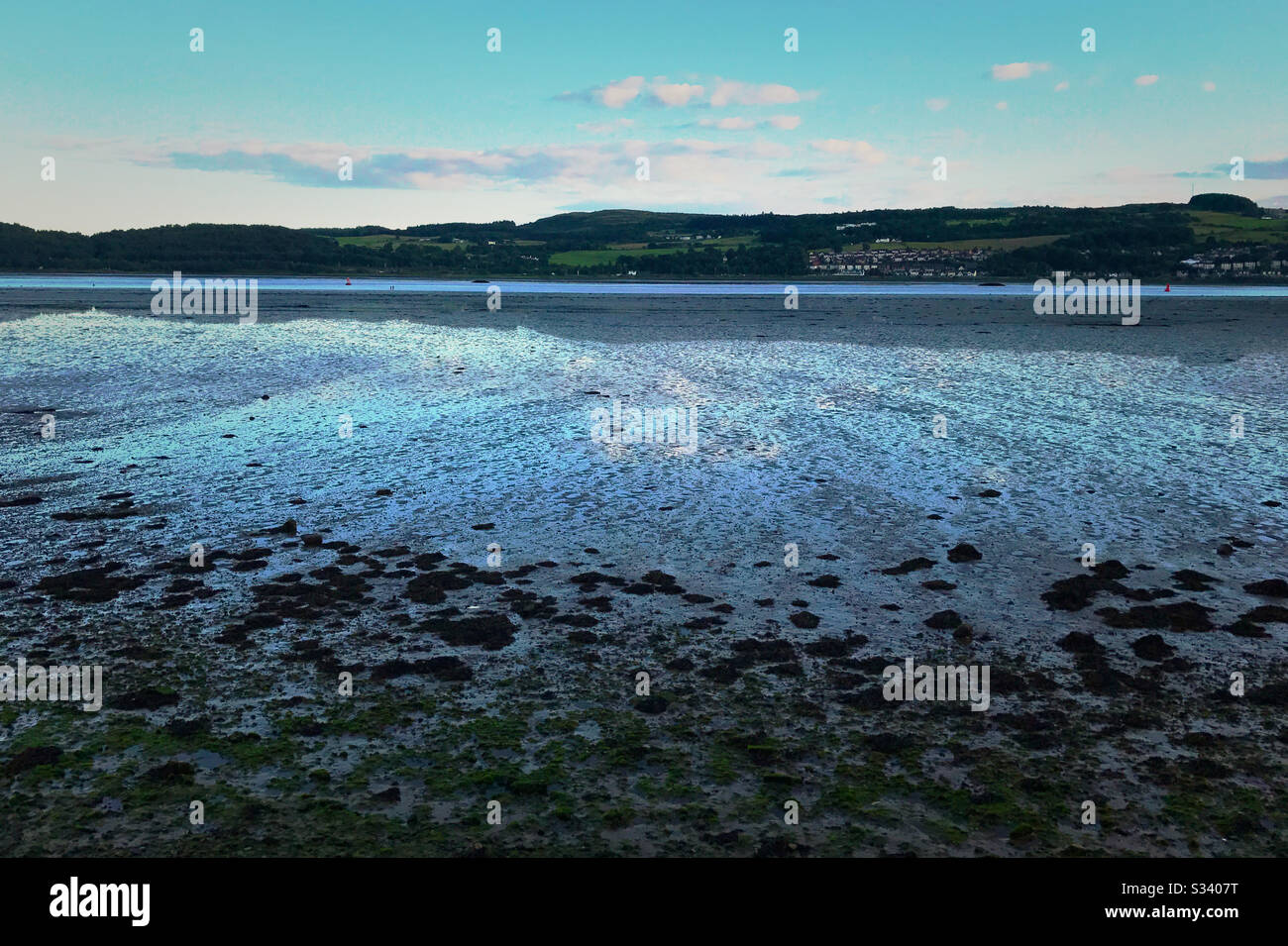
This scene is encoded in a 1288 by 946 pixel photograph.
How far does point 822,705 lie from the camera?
7.70 metres

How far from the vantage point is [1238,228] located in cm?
13900

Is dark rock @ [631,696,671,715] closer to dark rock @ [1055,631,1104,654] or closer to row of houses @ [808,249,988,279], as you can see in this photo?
dark rock @ [1055,631,1104,654]

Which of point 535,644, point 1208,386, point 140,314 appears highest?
point 140,314

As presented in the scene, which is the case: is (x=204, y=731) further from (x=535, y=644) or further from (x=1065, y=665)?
(x=1065, y=665)

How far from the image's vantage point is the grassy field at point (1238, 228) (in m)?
129

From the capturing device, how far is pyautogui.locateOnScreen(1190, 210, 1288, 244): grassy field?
422ft

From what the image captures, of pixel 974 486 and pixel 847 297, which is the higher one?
pixel 847 297

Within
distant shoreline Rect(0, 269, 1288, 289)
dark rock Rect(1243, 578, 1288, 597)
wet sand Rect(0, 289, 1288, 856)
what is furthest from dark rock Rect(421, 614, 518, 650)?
distant shoreline Rect(0, 269, 1288, 289)

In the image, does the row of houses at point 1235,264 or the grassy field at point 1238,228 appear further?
the grassy field at point 1238,228

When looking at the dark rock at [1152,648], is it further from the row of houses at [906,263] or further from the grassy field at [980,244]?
the grassy field at [980,244]

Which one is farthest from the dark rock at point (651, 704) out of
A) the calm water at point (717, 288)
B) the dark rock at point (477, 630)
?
the calm water at point (717, 288)

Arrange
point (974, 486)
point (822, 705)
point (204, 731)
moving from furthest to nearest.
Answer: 1. point (974, 486)
2. point (822, 705)
3. point (204, 731)
